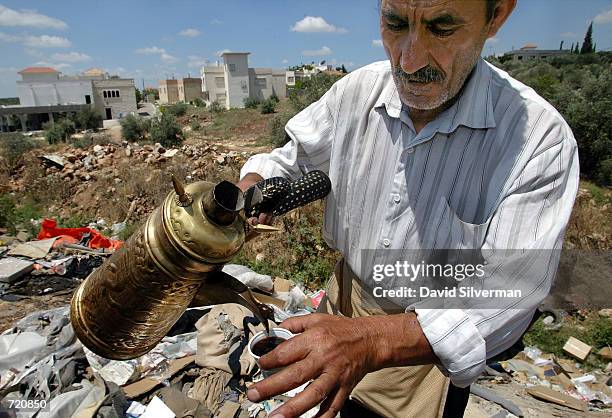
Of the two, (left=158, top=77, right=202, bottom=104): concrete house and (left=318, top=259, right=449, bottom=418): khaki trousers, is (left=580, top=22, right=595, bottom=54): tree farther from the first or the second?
(left=318, top=259, right=449, bottom=418): khaki trousers

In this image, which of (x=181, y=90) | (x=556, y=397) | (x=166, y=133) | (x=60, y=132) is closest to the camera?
(x=556, y=397)

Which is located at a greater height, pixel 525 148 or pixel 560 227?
pixel 525 148

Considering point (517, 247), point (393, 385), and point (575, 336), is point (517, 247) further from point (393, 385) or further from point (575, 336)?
point (575, 336)

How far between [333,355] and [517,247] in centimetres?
69

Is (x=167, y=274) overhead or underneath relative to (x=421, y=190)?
underneath

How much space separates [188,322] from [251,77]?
54.5 meters

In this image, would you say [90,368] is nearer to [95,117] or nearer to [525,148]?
[525,148]

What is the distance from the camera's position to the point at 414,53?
130 cm

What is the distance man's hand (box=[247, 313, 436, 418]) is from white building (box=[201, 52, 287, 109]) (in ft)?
176

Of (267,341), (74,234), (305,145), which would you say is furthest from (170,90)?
(267,341)

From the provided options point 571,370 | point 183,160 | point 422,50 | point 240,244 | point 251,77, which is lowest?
point 571,370

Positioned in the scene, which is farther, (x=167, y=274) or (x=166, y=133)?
(x=166, y=133)

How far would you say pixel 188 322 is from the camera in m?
4.35

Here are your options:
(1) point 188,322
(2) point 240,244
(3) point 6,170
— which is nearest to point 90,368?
(1) point 188,322
